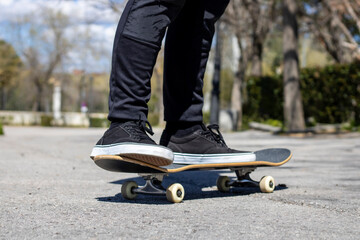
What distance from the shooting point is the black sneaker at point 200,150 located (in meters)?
2.32

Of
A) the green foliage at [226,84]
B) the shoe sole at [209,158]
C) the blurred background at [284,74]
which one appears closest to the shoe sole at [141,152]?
the shoe sole at [209,158]

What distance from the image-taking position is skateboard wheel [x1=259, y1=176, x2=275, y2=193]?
2391mm

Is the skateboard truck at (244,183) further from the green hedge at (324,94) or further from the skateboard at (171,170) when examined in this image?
the green hedge at (324,94)

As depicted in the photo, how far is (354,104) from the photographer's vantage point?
1382 cm

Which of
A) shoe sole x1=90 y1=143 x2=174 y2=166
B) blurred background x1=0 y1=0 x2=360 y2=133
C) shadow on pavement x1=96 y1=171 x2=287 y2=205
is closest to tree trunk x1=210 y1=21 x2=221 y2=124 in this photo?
blurred background x1=0 y1=0 x2=360 y2=133

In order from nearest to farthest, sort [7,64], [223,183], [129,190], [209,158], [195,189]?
[129,190], [209,158], [223,183], [195,189], [7,64]

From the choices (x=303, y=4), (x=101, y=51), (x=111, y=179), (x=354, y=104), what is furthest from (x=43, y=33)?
(x=111, y=179)

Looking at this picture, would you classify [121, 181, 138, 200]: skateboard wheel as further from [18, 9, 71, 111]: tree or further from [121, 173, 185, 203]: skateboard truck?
[18, 9, 71, 111]: tree

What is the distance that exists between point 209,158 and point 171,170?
260 millimetres

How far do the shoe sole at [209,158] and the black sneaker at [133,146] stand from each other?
0.27 metres

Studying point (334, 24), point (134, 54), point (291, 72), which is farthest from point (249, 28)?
point (134, 54)

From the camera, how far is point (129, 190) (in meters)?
2.13

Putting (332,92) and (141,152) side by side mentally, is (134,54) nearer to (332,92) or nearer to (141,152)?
(141,152)

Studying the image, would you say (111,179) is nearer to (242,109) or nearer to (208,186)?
(208,186)
